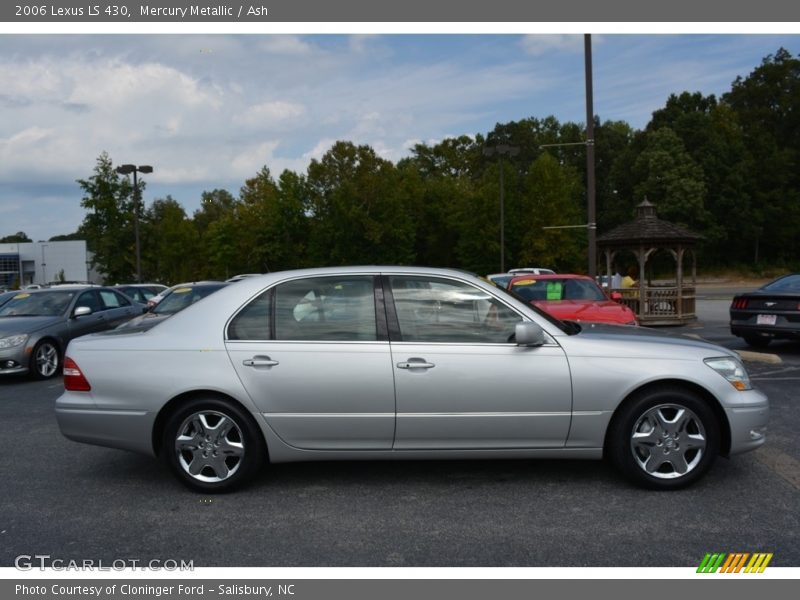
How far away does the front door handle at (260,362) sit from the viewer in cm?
465

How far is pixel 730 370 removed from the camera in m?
4.75

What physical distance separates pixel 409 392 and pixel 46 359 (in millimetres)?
8333

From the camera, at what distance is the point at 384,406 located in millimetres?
4602

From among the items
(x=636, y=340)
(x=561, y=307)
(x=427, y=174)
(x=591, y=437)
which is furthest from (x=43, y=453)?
(x=427, y=174)

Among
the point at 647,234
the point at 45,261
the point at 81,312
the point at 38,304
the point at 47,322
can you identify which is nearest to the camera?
the point at 47,322

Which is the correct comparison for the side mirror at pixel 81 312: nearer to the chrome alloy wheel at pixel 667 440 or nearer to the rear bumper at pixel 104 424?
the rear bumper at pixel 104 424

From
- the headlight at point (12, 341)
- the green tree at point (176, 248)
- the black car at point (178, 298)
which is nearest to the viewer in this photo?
the headlight at point (12, 341)

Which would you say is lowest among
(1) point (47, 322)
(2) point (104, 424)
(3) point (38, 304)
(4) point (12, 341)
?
(2) point (104, 424)

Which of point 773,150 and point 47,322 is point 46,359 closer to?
point 47,322

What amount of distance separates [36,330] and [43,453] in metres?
5.30

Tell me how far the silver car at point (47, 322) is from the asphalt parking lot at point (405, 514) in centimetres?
514

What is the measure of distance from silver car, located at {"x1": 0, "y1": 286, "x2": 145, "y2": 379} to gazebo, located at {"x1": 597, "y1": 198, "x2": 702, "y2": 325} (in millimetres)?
12180

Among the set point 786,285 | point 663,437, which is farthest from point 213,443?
point 786,285

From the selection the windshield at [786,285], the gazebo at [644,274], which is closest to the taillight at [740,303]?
the windshield at [786,285]
